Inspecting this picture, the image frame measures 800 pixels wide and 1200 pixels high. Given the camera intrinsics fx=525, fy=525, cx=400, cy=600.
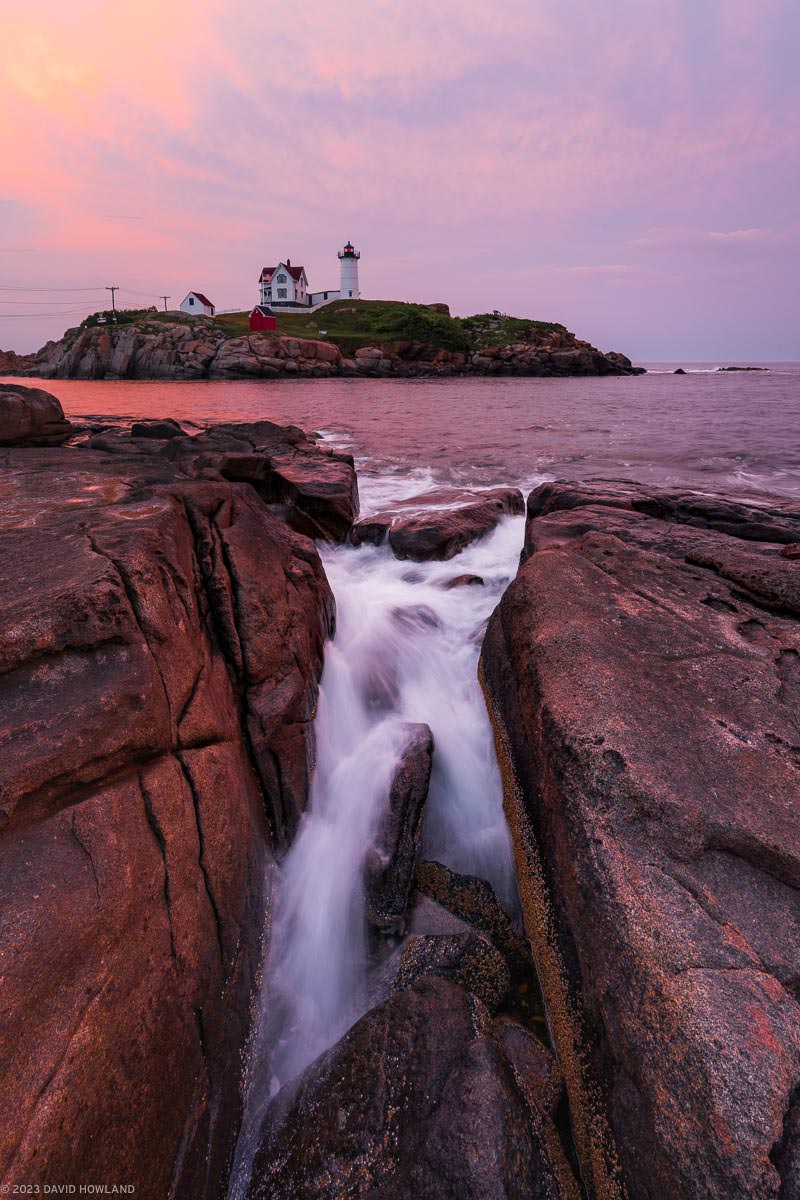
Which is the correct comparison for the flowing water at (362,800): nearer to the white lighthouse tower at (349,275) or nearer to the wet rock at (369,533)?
the wet rock at (369,533)

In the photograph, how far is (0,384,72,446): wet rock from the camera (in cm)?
921

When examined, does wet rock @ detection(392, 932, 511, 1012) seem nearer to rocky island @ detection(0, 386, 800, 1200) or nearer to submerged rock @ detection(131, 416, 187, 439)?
rocky island @ detection(0, 386, 800, 1200)

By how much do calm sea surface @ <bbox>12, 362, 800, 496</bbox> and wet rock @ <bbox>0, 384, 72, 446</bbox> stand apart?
27.2 feet

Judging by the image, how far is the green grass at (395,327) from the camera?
77125mm

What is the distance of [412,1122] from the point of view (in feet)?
7.31

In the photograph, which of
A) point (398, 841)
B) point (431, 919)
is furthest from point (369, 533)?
point (431, 919)

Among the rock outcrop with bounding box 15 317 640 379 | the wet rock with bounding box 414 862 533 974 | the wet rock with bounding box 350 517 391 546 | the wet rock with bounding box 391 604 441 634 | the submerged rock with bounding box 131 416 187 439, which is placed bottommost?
the wet rock with bounding box 414 862 533 974

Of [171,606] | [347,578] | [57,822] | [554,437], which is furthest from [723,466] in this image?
[57,822]

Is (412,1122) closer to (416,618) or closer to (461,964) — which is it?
(461,964)

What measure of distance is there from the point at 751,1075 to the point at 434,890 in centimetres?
203

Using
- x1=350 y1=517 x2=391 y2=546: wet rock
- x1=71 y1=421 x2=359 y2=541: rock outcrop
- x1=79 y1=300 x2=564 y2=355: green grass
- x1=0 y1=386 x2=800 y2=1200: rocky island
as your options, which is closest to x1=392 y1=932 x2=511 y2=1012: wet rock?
Result: x1=0 y1=386 x2=800 y2=1200: rocky island

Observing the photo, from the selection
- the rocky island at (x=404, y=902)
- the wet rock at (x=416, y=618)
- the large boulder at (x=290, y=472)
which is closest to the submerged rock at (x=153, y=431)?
the large boulder at (x=290, y=472)

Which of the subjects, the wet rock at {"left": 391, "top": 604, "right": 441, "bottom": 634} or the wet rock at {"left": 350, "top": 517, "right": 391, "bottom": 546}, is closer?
the wet rock at {"left": 391, "top": 604, "right": 441, "bottom": 634}

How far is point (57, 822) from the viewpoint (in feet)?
7.57
